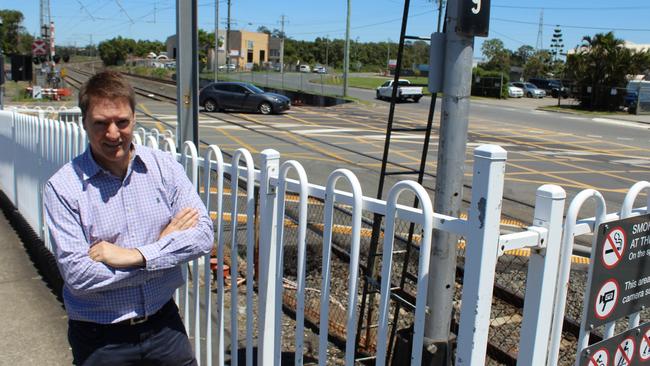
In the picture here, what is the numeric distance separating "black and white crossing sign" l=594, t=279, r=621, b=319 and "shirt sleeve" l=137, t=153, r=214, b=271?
149 centimetres

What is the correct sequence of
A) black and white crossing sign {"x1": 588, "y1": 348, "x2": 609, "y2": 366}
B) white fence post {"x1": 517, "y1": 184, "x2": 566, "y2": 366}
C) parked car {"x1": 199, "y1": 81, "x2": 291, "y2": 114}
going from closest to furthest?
white fence post {"x1": 517, "y1": 184, "x2": 566, "y2": 366}
black and white crossing sign {"x1": 588, "y1": 348, "x2": 609, "y2": 366}
parked car {"x1": 199, "y1": 81, "x2": 291, "y2": 114}

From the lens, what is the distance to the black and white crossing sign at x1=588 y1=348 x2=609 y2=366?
223cm

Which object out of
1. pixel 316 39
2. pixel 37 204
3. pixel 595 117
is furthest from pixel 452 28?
pixel 316 39

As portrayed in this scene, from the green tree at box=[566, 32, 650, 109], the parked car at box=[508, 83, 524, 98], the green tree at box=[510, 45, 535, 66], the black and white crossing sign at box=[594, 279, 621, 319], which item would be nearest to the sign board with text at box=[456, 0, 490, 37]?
the black and white crossing sign at box=[594, 279, 621, 319]

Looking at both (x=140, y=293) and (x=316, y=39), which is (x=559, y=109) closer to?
(x=140, y=293)

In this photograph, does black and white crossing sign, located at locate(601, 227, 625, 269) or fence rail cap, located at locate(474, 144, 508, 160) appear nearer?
fence rail cap, located at locate(474, 144, 508, 160)

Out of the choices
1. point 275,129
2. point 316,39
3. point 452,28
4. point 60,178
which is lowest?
point 275,129

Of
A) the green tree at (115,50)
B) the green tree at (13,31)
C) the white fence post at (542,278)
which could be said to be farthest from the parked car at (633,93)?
the green tree at (115,50)

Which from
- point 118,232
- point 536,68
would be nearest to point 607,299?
point 118,232

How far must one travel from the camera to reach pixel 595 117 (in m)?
33.8

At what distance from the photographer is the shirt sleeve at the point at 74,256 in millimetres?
2168

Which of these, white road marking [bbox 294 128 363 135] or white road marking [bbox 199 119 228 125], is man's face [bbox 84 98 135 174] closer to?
white road marking [bbox 294 128 363 135]

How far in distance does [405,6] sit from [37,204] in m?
4.05

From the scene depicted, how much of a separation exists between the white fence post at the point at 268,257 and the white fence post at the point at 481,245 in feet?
3.49
